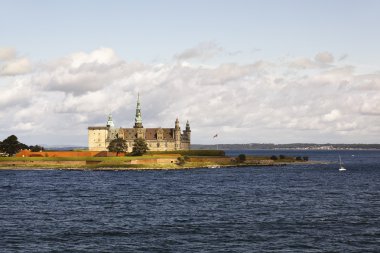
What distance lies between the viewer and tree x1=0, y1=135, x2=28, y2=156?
18250cm

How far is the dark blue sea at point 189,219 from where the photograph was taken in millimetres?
44812

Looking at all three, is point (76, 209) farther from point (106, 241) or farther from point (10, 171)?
point (10, 171)

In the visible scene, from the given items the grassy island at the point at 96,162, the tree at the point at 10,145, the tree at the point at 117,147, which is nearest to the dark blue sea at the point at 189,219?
the grassy island at the point at 96,162

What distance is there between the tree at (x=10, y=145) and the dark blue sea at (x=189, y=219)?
9150 centimetres

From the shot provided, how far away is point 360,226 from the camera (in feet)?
175

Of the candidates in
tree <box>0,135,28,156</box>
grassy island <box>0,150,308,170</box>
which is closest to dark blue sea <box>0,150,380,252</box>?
grassy island <box>0,150,308,170</box>

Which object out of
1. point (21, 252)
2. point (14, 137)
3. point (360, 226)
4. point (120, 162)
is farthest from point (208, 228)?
point (14, 137)

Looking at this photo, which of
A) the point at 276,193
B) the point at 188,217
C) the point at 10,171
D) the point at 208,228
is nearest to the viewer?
the point at 208,228

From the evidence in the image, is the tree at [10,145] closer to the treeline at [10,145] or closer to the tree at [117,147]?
the treeline at [10,145]

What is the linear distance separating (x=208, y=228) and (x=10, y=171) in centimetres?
11118

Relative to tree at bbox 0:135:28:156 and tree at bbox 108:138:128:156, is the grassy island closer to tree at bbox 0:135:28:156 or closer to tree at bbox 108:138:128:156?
tree at bbox 108:138:128:156

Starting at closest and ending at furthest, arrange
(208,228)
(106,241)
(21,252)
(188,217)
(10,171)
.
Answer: (21,252) → (106,241) → (208,228) → (188,217) → (10,171)

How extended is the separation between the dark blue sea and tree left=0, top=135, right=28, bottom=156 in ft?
300

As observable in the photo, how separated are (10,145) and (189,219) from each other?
449 ft
